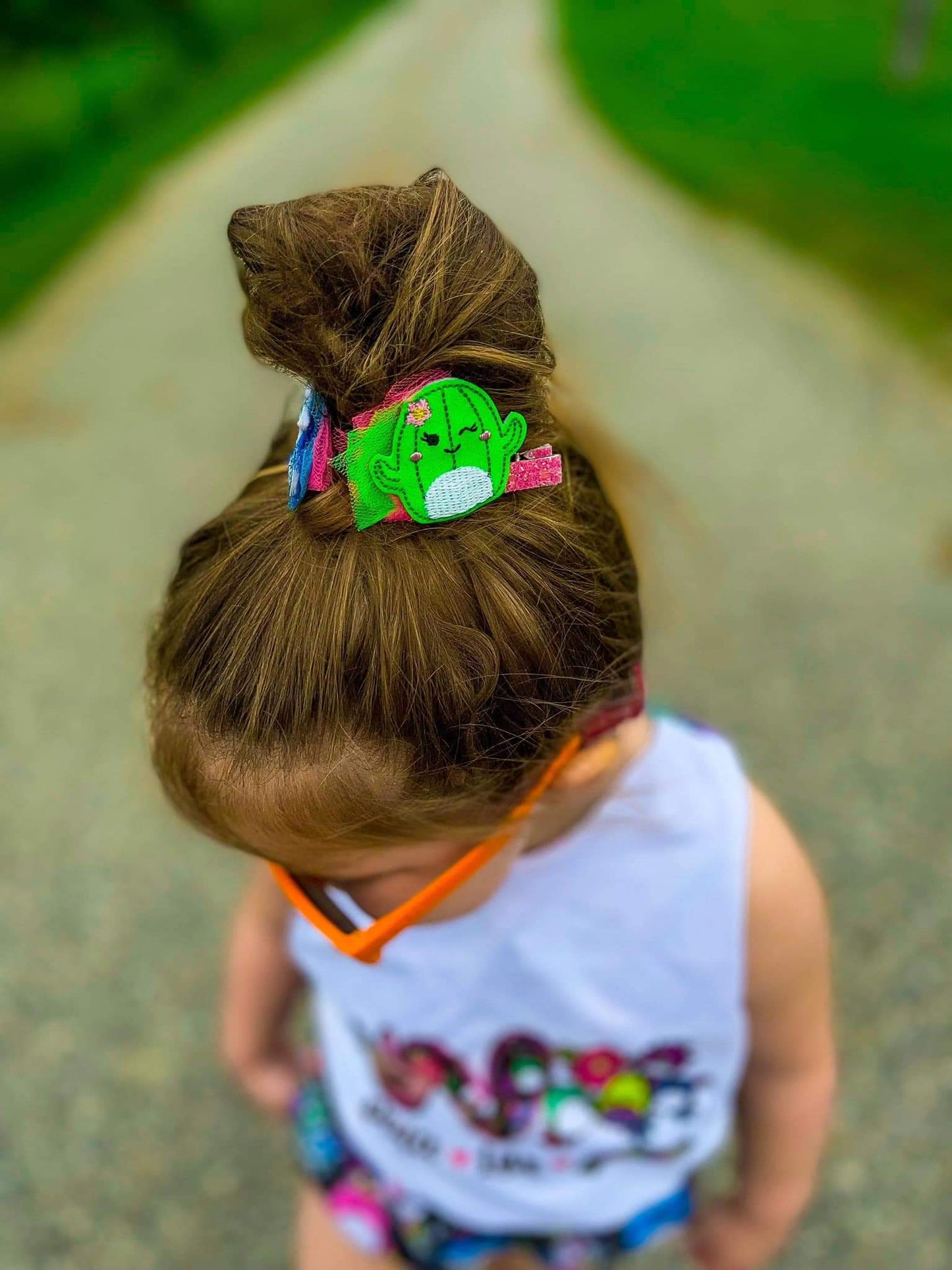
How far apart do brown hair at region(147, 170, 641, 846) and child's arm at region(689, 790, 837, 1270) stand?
0.35 m

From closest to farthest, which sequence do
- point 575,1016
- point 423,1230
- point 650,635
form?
point 575,1016 → point 423,1230 → point 650,635

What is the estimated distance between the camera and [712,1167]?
1.91 metres

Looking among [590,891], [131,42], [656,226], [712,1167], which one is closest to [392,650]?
[590,891]

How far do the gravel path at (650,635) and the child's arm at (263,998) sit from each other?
0.47m

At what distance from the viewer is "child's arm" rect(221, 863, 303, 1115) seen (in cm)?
138

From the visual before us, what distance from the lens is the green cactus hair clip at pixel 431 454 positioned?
2.33ft

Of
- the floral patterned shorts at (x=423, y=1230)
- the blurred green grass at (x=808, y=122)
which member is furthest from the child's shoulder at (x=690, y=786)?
the blurred green grass at (x=808, y=122)

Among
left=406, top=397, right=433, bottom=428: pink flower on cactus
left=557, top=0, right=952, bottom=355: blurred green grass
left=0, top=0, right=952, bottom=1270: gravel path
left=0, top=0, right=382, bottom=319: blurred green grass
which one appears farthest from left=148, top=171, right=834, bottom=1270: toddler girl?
left=0, top=0, right=382, bottom=319: blurred green grass

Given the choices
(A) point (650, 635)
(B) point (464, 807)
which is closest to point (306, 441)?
(B) point (464, 807)

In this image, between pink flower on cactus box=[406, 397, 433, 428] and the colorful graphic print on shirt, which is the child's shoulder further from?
pink flower on cactus box=[406, 397, 433, 428]

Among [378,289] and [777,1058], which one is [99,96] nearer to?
[378,289]

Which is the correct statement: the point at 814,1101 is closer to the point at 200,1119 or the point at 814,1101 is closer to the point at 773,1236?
the point at 773,1236

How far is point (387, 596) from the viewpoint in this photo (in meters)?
0.74

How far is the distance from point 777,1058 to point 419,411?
0.90m
